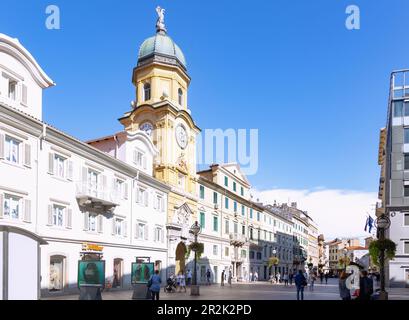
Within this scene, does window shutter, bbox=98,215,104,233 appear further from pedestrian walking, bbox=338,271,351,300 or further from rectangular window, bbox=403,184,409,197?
rectangular window, bbox=403,184,409,197

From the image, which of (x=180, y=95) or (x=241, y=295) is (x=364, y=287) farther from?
(x=180, y=95)

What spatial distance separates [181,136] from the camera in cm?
4334

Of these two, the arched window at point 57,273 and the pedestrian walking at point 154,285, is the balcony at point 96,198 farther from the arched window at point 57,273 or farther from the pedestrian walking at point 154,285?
the pedestrian walking at point 154,285

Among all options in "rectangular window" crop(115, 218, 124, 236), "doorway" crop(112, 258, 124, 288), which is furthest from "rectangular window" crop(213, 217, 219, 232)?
Answer: "doorway" crop(112, 258, 124, 288)

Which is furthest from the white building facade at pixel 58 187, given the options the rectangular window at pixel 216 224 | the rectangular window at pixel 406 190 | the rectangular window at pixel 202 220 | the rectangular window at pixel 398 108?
the rectangular window at pixel 398 108

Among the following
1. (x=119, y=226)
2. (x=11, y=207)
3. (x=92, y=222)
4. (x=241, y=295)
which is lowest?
(x=241, y=295)

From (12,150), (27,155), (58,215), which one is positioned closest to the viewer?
(12,150)

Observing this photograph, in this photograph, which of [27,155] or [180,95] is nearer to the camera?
[27,155]

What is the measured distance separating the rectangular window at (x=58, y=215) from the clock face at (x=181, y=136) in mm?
18070

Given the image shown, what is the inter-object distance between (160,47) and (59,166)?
842 inches

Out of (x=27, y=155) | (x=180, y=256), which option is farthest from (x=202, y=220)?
(x=27, y=155)

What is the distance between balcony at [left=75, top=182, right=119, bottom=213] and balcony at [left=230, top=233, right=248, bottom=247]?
87.3 feet

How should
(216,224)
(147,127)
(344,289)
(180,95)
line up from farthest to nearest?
(216,224), (180,95), (147,127), (344,289)

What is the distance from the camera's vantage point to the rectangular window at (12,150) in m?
22.3
